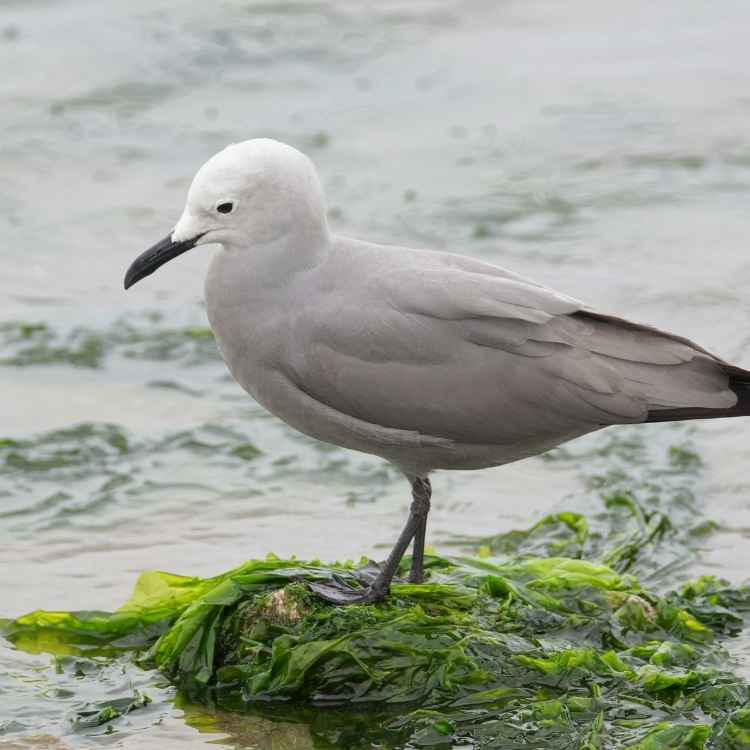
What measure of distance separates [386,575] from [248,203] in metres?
1.40

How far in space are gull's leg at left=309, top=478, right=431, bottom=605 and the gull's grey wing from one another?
1.27ft

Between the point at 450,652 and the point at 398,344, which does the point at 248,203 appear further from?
the point at 450,652

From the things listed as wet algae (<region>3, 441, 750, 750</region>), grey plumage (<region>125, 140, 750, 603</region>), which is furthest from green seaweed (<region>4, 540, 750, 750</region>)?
grey plumage (<region>125, 140, 750, 603</region>)

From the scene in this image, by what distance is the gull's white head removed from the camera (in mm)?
5660

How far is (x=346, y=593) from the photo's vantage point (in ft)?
19.6

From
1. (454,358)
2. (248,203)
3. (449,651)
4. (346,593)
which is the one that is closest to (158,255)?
(248,203)

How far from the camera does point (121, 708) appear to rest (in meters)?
5.73

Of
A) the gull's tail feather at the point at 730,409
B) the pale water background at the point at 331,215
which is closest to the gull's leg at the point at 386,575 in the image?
the pale water background at the point at 331,215

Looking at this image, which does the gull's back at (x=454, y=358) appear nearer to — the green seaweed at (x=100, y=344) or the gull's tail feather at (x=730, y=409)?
the gull's tail feather at (x=730, y=409)

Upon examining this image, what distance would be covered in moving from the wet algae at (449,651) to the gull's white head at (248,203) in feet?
3.93

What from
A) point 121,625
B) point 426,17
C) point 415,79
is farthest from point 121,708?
point 426,17

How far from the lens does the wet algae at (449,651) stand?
18.1 ft

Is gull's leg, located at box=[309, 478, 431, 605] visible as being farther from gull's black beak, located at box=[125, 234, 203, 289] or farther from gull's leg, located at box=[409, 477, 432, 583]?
gull's black beak, located at box=[125, 234, 203, 289]

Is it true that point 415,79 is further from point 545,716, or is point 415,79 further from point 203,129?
point 545,716
